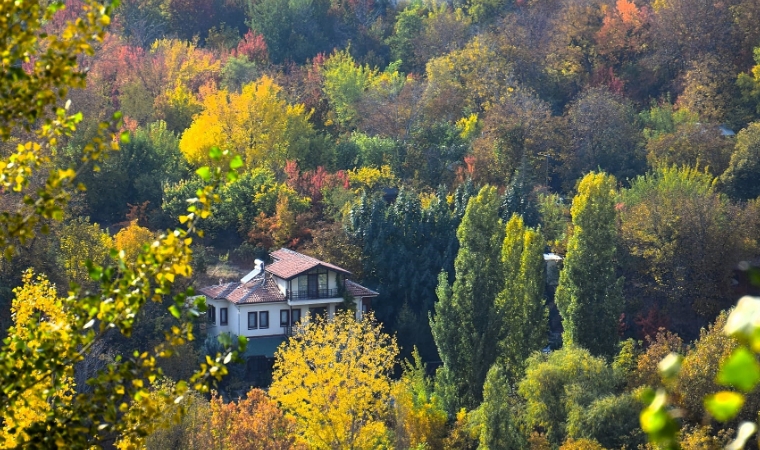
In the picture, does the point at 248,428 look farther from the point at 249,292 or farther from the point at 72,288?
the point at 72,288

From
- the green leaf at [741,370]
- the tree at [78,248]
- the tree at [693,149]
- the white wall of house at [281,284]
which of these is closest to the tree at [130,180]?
the white wall of house at [281,284]

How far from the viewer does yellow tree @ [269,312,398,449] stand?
2209 centimetres

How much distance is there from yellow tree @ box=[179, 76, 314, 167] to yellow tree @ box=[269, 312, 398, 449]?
1458 cm

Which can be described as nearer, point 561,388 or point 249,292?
point 561,388

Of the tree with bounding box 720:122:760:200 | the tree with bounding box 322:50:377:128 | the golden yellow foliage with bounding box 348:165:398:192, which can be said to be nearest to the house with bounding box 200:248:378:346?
the golden yellow foliage with bounding box 348:165:398:192

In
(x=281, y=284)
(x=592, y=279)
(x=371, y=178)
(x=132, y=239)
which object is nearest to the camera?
(x=592, y=279)

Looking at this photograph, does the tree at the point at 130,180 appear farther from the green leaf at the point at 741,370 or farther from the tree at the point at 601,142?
the green leaf at the point at 741,370

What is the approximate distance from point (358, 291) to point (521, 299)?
5486 mm

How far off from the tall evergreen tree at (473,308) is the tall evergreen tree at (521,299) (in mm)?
217

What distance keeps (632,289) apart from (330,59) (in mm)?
23530

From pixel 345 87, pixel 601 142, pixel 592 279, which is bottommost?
pixel 592 279

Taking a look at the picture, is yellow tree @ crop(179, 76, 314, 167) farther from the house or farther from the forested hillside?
the house

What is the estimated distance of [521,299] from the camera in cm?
2608

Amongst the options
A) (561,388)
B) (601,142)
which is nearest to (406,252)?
(561,388)
